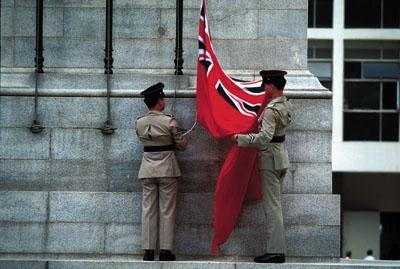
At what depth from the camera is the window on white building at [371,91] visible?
4406 cm

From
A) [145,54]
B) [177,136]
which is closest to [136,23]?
[145,54]

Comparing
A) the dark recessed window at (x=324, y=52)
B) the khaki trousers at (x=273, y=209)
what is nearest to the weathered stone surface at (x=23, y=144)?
the khaki trousers at (x=273, y=209)

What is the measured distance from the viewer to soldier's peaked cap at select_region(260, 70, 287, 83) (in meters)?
15.4

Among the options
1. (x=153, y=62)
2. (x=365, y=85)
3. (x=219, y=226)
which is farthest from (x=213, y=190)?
(x=365, y=85)

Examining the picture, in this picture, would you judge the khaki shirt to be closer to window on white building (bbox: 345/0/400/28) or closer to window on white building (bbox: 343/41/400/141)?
window on white building (bbox: 343/41/400/141)

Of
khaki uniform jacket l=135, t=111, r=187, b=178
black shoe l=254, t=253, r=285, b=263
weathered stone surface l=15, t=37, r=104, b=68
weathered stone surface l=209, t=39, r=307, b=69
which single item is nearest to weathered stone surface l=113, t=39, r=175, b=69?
weathered stone surface l=15, t=37, r=104, b=68

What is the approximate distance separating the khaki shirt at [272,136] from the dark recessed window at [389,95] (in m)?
29.7

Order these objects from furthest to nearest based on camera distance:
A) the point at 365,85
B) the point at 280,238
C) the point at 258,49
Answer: the point at 365,85 → the point at 258,49 → the point at 280,238

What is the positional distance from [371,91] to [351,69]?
1133 millimetres

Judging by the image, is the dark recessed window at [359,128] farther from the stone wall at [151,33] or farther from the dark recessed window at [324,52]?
the stone wall at [151,33]

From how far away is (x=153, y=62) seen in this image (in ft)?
54.9

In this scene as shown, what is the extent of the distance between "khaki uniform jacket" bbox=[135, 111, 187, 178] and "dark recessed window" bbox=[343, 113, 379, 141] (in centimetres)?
2858

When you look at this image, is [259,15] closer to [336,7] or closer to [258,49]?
[258,49]

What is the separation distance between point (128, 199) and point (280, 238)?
7.14ft
